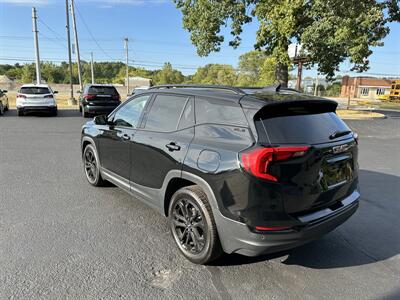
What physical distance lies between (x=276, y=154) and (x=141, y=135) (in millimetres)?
1860

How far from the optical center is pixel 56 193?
15.1ft

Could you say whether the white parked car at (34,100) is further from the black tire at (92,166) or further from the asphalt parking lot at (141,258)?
the black tire at (92,166)

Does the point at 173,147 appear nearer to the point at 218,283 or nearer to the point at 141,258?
the point at 141,258

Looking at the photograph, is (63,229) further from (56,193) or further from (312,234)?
(312,234)

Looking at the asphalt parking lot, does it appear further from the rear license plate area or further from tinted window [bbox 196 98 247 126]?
tinted window [bbox 196 98 247 126]

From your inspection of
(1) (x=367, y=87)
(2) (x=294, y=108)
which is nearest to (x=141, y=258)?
(2) (x=294, y=108)

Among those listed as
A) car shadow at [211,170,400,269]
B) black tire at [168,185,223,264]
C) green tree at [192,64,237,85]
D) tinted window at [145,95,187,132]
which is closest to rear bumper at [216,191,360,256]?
black tire at [168,185,223,264]

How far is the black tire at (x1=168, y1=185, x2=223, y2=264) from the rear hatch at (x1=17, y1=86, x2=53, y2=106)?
1370cm

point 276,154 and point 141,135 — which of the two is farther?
point 141,135

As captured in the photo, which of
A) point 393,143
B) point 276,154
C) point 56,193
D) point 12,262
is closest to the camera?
point 276,154

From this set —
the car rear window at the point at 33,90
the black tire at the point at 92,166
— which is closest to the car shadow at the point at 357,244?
the black tire at the point at 92,166

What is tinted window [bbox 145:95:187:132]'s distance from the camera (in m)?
3.24

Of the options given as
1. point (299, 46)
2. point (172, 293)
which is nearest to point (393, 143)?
point (299, 46)

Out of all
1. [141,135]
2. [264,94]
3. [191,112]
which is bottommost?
[141,135]
